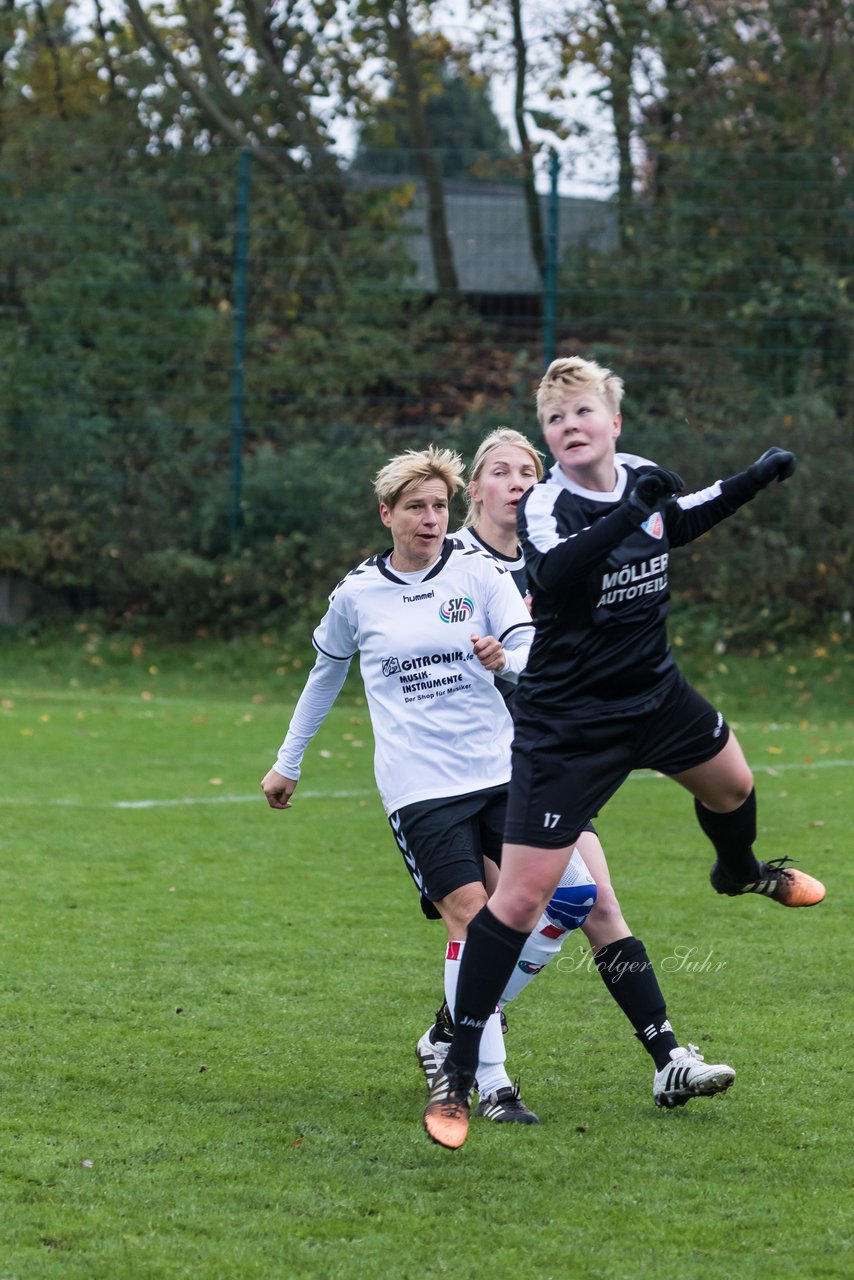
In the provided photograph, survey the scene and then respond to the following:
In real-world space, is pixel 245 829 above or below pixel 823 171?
below

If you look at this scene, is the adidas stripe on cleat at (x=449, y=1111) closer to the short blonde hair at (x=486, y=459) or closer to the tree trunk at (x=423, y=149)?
the short blonde hair at (x=486, y=459)

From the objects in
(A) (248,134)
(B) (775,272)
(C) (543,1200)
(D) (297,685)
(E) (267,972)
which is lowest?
(D) (297,685)

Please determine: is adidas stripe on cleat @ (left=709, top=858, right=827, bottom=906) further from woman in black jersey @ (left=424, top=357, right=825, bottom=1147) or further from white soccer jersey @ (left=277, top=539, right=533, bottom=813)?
Result: white soccer jersey @ (left=277, top=539, right=533, bottom=813)

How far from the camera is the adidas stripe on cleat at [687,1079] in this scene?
4.50 metres

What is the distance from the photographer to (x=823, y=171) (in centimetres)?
1703

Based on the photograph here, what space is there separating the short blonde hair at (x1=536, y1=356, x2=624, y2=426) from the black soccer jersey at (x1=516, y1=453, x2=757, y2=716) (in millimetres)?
190

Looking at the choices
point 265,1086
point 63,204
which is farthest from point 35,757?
point 63,204

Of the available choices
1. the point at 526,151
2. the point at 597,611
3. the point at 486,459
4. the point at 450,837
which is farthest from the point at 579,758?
the point at 526,151

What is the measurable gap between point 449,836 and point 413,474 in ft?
3.55

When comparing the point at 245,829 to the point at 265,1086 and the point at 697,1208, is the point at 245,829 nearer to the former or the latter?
the point at 265,1086

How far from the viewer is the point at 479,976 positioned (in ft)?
14.4

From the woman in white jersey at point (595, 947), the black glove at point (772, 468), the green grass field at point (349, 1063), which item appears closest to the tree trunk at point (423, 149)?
the green grass field at point (349, 1063)

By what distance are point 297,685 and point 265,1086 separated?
37.3 feet

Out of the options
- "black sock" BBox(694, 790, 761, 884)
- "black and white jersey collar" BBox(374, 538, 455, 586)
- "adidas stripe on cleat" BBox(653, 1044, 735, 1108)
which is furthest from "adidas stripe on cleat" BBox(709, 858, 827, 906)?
"black and white jersey collar" BBox(374, 538, 455, 586)
